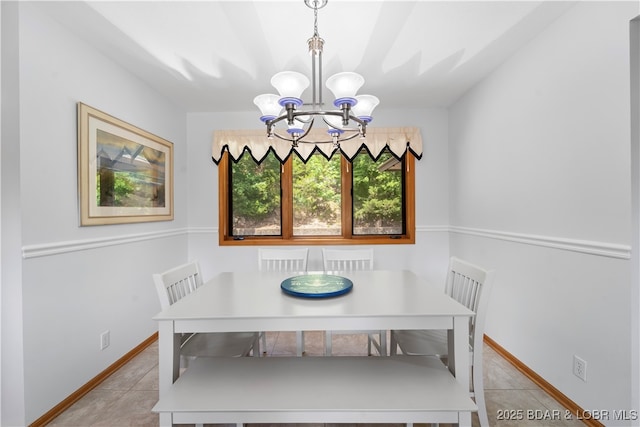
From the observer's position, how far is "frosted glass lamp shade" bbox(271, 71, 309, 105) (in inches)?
55.6

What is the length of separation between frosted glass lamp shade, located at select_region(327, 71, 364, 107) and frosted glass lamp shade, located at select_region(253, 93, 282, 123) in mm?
354

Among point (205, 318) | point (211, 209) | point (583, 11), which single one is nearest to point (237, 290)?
point (205, 318)

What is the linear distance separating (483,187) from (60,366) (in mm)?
3334

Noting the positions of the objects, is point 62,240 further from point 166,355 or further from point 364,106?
point 364,106

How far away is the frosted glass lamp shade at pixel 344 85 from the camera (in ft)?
4.64

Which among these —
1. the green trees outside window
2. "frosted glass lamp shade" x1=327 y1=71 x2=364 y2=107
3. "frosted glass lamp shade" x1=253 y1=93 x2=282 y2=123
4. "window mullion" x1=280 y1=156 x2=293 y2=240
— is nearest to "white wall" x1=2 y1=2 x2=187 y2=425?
"frosted glass lamp shade" x1=253 y1=93 x2=282 y2=123

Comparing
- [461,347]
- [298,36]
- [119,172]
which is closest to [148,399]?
[119,172]

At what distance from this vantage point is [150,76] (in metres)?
2.57

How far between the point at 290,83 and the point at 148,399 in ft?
6.81

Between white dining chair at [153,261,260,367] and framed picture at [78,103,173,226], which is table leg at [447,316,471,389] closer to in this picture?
white dining chair at [153,261,260,367]

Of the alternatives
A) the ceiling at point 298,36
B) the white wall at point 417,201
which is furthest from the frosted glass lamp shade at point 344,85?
the white wall at point 417,201

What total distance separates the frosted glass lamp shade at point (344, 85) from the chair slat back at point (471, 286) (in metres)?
1.12

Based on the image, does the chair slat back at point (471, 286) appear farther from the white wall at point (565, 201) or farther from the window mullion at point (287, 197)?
the window mullion at point (287, 197)

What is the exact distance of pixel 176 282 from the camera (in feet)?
5.76
